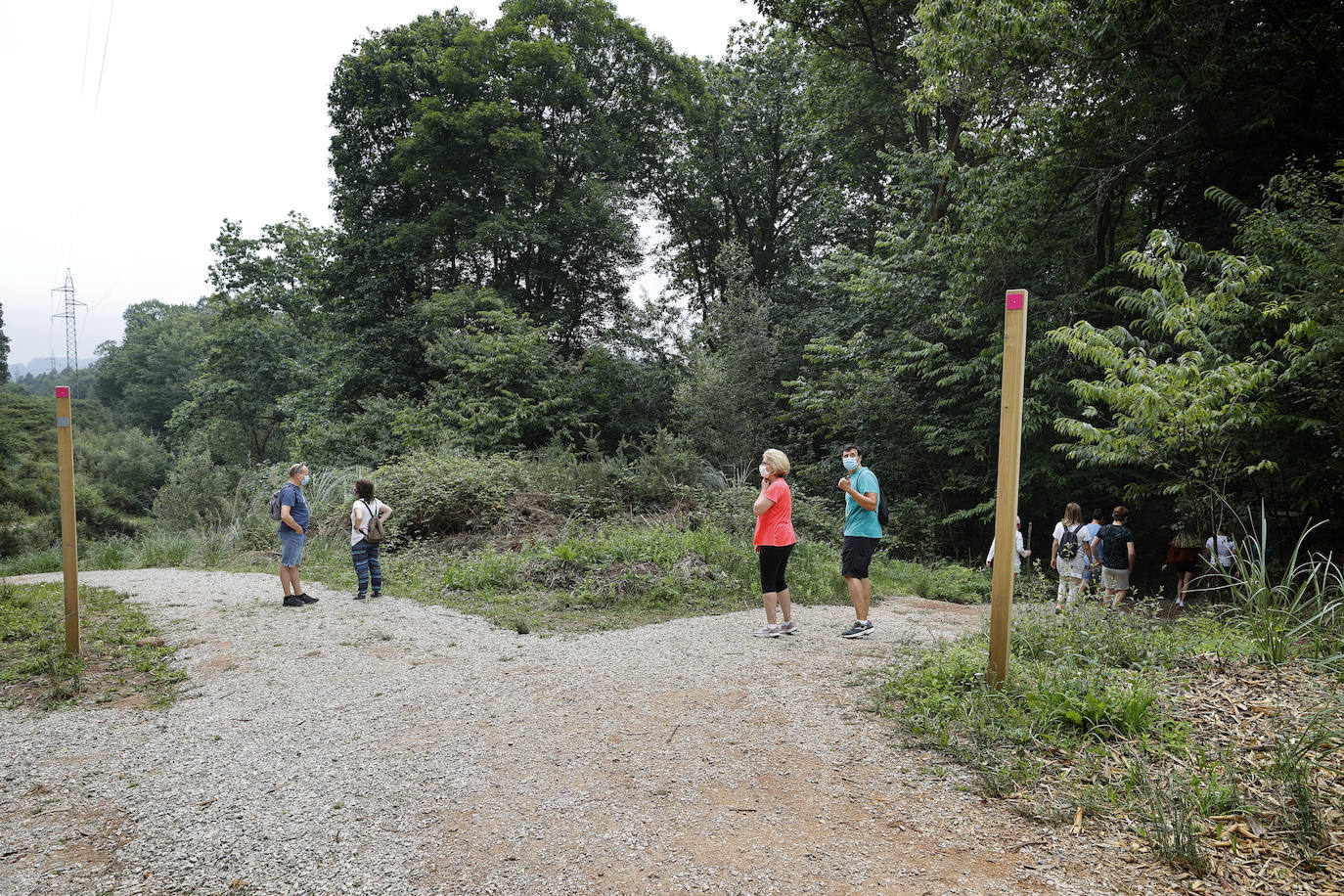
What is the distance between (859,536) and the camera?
6.85 metres

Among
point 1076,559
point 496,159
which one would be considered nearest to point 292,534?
point 1076,559

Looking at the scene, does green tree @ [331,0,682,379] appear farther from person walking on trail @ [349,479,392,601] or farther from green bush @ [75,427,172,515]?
green bush @ [75,427,172,515]

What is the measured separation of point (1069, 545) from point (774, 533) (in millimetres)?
5379

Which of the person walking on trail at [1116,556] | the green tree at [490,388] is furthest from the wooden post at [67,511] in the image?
Result: the green tree at [490,388]

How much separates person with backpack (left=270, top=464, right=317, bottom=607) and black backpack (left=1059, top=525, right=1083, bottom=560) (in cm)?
1003

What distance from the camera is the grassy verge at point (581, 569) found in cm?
867

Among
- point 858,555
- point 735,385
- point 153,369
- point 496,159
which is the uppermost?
point 496,159

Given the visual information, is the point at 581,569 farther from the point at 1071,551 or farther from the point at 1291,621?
the point at 1291,621

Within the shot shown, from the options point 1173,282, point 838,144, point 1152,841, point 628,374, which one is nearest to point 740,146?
point 838,144

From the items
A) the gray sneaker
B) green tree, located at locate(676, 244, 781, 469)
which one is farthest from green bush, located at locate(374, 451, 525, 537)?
the gray sneaker

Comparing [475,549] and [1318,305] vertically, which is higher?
[1318,305]

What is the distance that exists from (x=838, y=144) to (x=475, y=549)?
17238 mm

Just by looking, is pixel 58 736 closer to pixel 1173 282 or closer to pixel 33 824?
pixel 33 824

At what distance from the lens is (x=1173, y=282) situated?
898 centimetres
